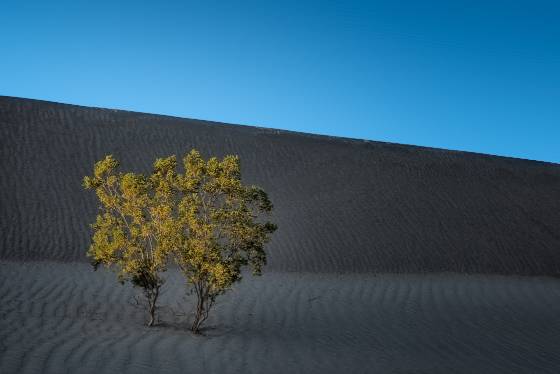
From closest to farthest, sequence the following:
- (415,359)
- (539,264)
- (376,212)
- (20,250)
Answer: (415,359)
(20,250)
(539,264)
(376,212)

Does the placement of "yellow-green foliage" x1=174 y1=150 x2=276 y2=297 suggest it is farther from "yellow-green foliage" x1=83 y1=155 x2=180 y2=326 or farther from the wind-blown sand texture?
the wind-blown sand texture

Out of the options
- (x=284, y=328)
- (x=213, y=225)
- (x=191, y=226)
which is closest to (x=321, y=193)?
(x=284, y=328)

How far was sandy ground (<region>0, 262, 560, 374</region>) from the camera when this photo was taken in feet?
27.2

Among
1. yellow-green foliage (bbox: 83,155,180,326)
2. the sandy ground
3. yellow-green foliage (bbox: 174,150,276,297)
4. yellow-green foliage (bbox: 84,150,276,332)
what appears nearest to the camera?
the sandy ground

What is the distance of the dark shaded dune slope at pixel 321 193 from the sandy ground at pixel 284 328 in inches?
97.4

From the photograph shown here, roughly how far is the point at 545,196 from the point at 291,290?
17.6 meters

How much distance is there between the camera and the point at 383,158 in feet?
95.9

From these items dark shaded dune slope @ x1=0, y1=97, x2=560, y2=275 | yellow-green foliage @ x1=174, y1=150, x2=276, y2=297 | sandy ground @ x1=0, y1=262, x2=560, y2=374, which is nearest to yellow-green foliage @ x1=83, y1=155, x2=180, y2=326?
yellow-green foliage @ x1=174, y1=150, x2=276, y2=297

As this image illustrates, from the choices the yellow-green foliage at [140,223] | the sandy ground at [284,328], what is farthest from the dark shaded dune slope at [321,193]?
the yellow-green foliage at [140,223]

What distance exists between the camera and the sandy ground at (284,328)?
8305 mm

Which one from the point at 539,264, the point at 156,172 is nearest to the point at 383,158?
the point at 539,264

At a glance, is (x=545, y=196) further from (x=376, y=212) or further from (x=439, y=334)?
(x=439, y=334)

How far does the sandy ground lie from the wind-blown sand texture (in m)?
0.05

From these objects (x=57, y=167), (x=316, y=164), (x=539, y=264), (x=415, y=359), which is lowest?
(x=415, y=359)
